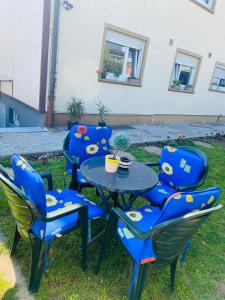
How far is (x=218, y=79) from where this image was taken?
11.0 m

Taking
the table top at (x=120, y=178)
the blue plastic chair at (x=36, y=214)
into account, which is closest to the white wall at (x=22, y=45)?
the table top at (x=120, y=178)

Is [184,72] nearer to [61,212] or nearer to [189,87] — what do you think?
[189,87]

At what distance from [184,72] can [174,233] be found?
29.1ft

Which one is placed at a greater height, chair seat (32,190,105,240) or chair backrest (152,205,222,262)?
chair backrest (152,205,222,262)

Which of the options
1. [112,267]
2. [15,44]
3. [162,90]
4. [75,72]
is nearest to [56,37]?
[75,72]

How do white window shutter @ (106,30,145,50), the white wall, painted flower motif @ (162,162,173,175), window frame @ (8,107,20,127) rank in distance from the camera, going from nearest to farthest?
1. painted flower motif @ (162,162,173,175)
2. the white wall
3. white window shutter @ (106,30,145,50)
4. window frame @ (8,107,20,127)

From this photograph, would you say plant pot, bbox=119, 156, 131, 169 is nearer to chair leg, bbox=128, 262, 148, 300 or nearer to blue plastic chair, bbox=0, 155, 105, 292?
blue plastic chair, bbox=0, 155, 105, 292

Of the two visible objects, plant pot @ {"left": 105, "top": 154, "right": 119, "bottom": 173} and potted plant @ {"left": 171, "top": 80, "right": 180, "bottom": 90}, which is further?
potted plant @ {"left": 171, "top": 80, "right": 180, "bottom": 90}

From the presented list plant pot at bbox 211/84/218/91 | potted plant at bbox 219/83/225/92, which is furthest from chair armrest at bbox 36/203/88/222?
potted plant at bbox 219/83/225/92

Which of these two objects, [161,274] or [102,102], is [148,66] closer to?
[102,102]

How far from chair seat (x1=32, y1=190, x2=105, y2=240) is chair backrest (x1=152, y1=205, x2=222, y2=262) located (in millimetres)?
686

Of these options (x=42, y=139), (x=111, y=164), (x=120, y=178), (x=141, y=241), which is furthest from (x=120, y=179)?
(x=42, y=139)

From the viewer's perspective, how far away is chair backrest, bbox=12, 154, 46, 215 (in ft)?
4.76

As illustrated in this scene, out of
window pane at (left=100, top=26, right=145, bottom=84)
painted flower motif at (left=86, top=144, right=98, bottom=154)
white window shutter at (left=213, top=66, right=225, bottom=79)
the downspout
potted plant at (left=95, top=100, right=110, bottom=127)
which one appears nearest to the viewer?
painted flower motif at (left=86, top=144, right=98, bottom=154)
